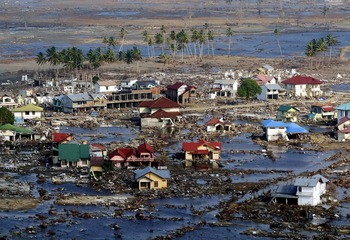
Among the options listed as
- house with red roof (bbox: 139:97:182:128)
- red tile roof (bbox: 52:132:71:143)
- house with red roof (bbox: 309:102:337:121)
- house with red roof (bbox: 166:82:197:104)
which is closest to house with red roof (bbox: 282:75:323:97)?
house with red roof (bbox: 166:82:197:104)

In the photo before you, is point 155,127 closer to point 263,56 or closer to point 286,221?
point 286,221

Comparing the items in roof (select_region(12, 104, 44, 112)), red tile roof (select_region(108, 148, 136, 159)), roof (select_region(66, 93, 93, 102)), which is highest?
roof (select_region(66, 93, 93, 102))

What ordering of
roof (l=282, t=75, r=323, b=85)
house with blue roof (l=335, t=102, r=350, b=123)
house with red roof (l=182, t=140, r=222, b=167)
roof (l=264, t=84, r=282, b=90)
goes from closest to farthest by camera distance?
1. house with red roof (l=182, t=140, r=222, b=167)
2. house with blue roof (l=335, t=102, r=350, b=123)
3. roof (l=264, t=84, r=282, b=90)
4. roof (l=282, t=75, r=323, b=85)

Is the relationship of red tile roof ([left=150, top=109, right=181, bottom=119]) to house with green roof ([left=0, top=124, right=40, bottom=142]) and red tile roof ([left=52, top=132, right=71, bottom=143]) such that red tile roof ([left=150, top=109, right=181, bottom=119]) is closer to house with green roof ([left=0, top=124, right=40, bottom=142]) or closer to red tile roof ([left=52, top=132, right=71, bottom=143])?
house with green roof ([left=0, top=124, right=40, bottom=142])

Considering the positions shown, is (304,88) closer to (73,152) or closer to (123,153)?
(123,153)

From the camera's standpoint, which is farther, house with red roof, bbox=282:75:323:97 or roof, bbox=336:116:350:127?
house with red roof, bbox=282:75:323:97

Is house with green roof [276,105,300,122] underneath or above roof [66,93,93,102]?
underneath

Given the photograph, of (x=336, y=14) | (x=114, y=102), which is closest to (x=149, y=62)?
(x=114, y=102)
